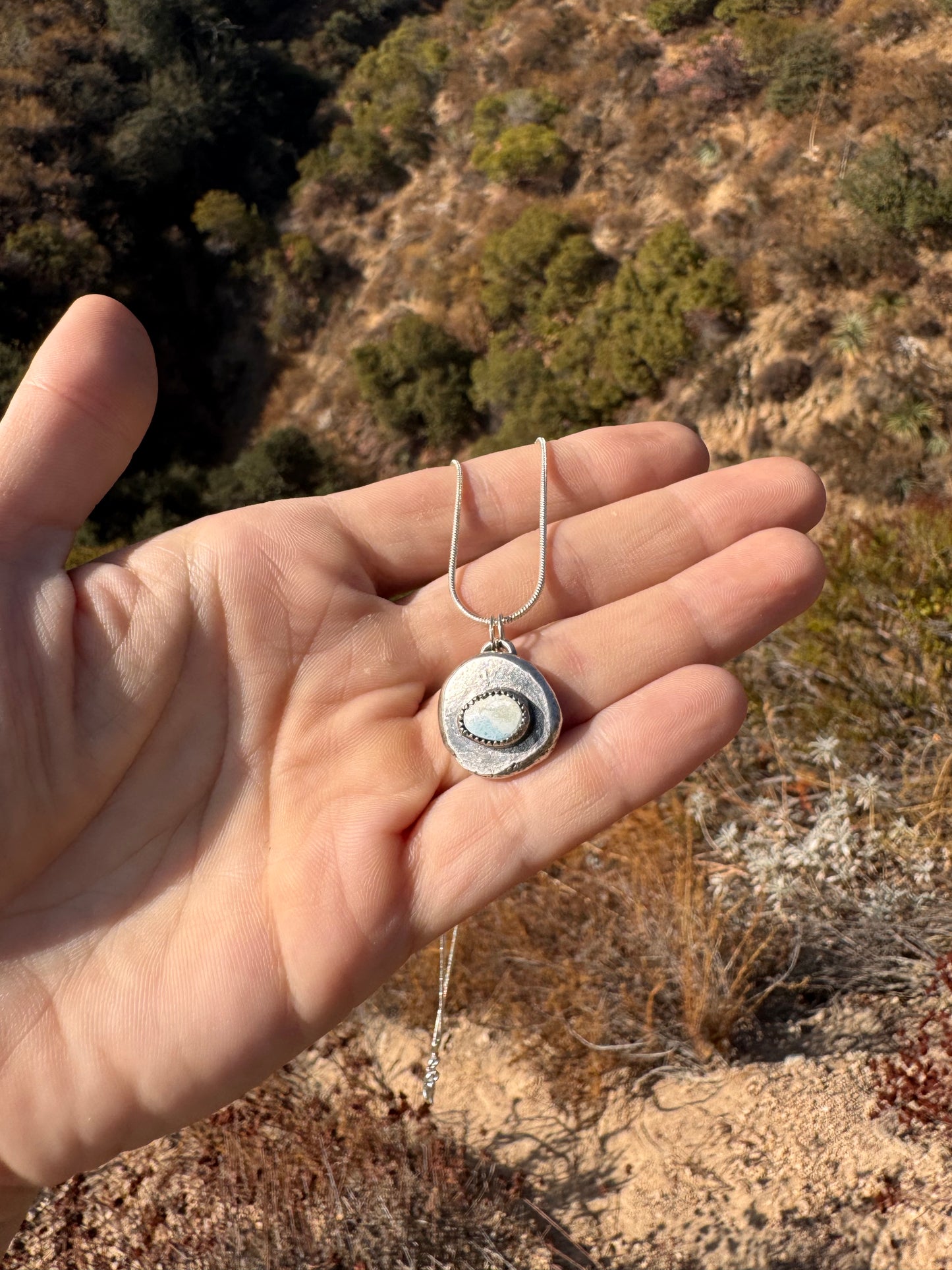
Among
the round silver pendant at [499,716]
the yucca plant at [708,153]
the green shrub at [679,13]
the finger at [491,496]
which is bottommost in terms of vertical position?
the yucca plant at [708,153]

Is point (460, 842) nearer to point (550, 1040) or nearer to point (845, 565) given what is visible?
point (550, 1040)

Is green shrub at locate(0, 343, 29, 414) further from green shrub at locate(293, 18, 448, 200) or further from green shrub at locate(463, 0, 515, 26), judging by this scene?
green shrub at locate(463, 0, 515, 26)

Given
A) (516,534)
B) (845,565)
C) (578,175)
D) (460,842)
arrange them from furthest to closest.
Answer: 1. (578,175)
2. (845,565)
3. (516,534)
4. (460,842)

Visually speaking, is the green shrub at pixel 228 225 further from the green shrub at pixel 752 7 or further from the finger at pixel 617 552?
the finger at pixel 617 552

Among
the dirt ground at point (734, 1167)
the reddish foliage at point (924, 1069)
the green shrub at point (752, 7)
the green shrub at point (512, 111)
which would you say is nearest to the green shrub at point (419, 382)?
the green shrub at point (512, 111)

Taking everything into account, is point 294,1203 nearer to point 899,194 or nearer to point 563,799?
point 563,799

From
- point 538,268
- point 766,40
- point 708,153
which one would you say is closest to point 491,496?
point 538,268

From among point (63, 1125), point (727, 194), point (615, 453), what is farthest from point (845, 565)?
point (727, 194)

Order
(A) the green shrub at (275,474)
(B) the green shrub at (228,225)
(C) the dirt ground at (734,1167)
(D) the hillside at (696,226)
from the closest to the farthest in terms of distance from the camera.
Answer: (C) the dirt ground at (734,1167) < (D) the hillside at (696,226) < (A) the green shrub at (275,474) < (B) the green shrub at (228,225)
